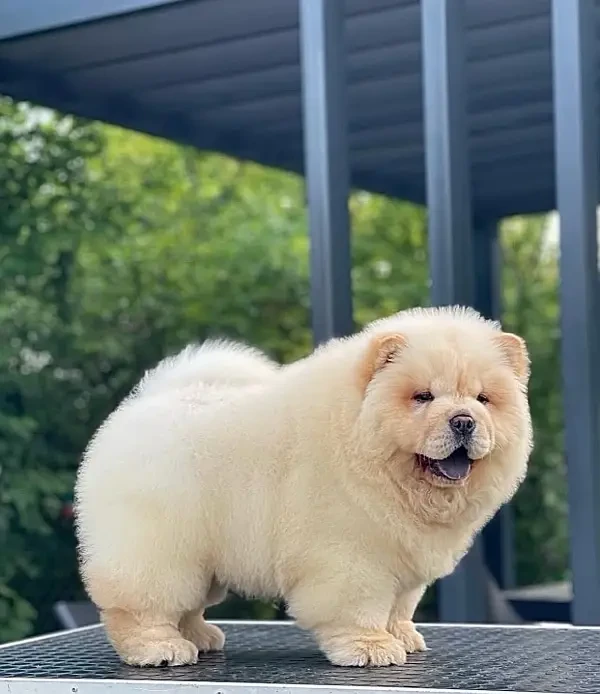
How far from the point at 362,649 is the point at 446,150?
1503 millimetres

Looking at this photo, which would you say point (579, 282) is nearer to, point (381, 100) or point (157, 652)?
point (157, 652)

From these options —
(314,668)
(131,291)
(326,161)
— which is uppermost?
(326,161)

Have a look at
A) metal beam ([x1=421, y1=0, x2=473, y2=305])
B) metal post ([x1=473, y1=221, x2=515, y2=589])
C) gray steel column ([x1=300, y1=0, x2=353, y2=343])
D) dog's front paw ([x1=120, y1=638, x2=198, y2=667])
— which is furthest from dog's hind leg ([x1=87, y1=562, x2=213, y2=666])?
metal post ([x1=473, y1=221, x2=515, y2=589])

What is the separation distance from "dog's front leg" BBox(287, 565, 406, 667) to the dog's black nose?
383mm

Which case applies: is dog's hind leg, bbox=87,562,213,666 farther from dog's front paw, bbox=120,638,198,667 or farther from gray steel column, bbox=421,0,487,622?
gray steel column, bbox=421,0,487,622

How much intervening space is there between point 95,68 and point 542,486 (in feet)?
14.2

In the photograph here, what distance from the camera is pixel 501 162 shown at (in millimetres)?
5523

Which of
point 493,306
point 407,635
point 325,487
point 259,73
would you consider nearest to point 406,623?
point 407,635

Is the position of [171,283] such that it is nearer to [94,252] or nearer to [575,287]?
[94,252]

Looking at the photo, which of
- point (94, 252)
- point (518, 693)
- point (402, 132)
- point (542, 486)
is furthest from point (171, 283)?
point (518, 693)

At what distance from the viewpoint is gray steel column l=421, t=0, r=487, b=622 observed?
3.14 m

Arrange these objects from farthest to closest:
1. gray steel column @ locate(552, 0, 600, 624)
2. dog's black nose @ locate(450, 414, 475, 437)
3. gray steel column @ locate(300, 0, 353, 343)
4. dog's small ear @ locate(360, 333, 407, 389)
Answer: gray steel column @ locate(300, 0, 353, 343), gray steel column @ locate(552, 0, 600, 624), dog's small ear @ locate(360, 333, 407, 389), dog's black nose @ locate(450, 414, 475, 437)

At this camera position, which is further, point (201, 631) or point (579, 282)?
point (579, 282)

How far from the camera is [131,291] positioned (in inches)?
233
